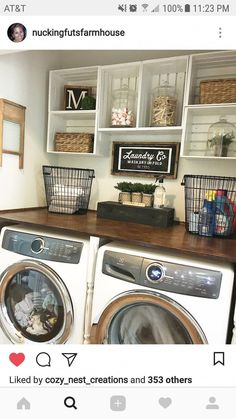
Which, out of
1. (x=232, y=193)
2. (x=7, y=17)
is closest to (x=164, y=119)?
(x=232, y=193)

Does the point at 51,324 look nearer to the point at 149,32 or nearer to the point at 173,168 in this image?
the point at 173,168

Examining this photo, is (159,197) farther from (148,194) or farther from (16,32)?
(16,32)

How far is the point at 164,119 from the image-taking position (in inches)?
64.7

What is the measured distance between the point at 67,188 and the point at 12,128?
500 millimetres

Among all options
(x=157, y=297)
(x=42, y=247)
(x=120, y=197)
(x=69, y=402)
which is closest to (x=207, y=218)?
(x=157, y=297)

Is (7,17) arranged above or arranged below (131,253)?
above

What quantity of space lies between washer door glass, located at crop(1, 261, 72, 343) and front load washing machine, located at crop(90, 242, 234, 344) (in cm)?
26

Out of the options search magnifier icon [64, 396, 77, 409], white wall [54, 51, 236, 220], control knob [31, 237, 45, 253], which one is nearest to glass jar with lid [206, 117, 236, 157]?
white wall [54, 51, 236, 220]

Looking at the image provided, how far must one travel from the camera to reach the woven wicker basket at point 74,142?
73.5 inches

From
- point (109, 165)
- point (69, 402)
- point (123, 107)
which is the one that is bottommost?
point (69, 402)

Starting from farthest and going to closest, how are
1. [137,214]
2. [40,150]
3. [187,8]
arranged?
[40,150]
[137,214]
[187,8]

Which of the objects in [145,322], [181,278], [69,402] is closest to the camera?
[69,402]

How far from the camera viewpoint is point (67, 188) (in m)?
1.81

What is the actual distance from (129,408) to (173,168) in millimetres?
1360
